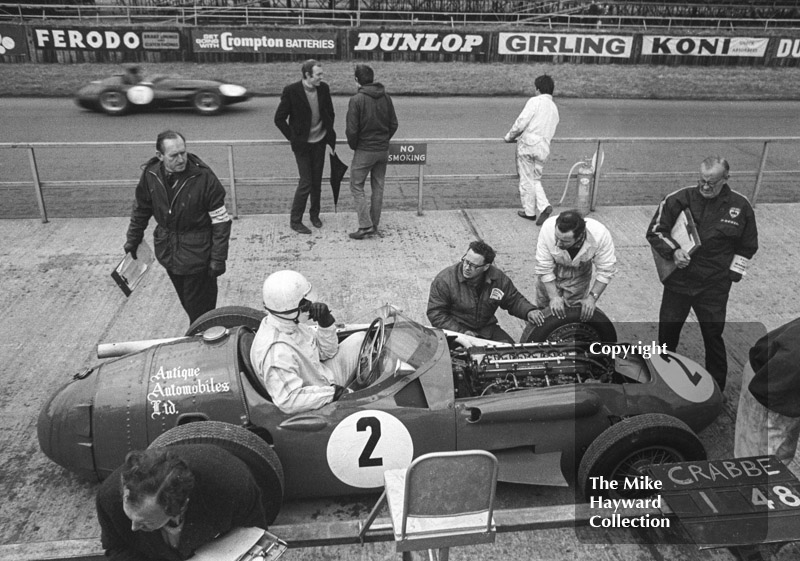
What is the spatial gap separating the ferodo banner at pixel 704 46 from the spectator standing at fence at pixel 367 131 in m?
17.9

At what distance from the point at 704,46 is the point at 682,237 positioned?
20.9 m

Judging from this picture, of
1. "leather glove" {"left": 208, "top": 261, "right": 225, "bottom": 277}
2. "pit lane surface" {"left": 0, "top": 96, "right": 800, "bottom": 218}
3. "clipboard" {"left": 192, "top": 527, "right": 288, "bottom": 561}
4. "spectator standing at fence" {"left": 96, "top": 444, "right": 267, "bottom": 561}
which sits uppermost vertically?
→ "spectator standing at fence" {"left": 96, "top": 444, "right": 267, "bottom": 561}

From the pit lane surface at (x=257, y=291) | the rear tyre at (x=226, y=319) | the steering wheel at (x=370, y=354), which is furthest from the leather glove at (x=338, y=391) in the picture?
the rear tyre at (x=226, y=319)

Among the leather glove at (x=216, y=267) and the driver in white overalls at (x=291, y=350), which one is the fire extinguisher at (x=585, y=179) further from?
the driver in white overalls at (x=291, y=350)

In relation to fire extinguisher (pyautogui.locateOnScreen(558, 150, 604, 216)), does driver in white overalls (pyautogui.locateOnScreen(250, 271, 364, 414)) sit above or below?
above

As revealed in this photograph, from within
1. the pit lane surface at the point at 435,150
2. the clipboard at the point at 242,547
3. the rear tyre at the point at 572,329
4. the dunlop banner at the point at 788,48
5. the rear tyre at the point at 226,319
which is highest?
the clipboard at the point at 242,547

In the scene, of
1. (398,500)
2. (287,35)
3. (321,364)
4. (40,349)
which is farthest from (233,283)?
(287,35)

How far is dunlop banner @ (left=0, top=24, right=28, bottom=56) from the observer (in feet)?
64.0

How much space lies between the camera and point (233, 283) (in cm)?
698

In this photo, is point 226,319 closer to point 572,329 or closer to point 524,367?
point 524,367

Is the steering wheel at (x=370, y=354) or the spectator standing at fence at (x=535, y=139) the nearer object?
the steering wheel at (x=370, y=354)

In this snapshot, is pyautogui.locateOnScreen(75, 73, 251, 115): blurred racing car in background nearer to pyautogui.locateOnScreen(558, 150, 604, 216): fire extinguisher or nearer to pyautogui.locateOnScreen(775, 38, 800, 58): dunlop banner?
pyautogui.locateOnScreen(558, 150, 604, 216): fire extinguisher

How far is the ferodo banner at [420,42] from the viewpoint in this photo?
71.4ft

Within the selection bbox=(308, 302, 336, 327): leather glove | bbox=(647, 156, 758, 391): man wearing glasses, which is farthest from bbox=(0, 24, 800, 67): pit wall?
bbox=(308, 302, 336, 327): leather glove
